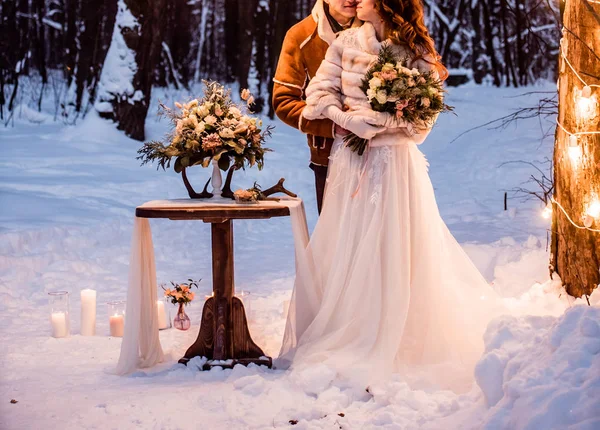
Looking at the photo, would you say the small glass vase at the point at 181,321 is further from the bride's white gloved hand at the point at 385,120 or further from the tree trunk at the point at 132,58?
the tree trunk at the point at 132,58

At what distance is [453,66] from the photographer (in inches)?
824

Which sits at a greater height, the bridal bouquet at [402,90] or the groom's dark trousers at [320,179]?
the bridal bouquet at [402,90]

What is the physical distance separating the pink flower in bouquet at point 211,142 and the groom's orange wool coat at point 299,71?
431 mm

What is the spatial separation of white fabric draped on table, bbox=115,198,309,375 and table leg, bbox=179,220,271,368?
22cm

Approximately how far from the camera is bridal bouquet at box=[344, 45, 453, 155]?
14.0ft

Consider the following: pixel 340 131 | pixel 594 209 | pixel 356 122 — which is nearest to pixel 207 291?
pixel 340 131

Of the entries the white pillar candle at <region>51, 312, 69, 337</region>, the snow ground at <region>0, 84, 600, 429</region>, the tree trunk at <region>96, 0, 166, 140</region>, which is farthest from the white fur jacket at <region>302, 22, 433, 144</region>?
the tree trunk at <region>96, 0, 166, 140</region>

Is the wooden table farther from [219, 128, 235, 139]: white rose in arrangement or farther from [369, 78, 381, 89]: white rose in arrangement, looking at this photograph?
[369, 78, 381, 89]: white rose in arrangement

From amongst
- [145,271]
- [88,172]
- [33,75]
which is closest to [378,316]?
[145,271]

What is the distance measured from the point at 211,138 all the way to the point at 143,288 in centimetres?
94

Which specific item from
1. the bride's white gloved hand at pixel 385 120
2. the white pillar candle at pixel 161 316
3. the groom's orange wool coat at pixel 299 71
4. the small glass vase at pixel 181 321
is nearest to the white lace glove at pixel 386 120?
the bride's white gloved hand at pixel 385 120

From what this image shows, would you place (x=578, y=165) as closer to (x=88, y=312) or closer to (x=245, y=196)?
(x=245, y=196)

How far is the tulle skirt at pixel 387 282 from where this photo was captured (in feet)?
14.6

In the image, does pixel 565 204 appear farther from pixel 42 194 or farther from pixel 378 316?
pixel 42 194
